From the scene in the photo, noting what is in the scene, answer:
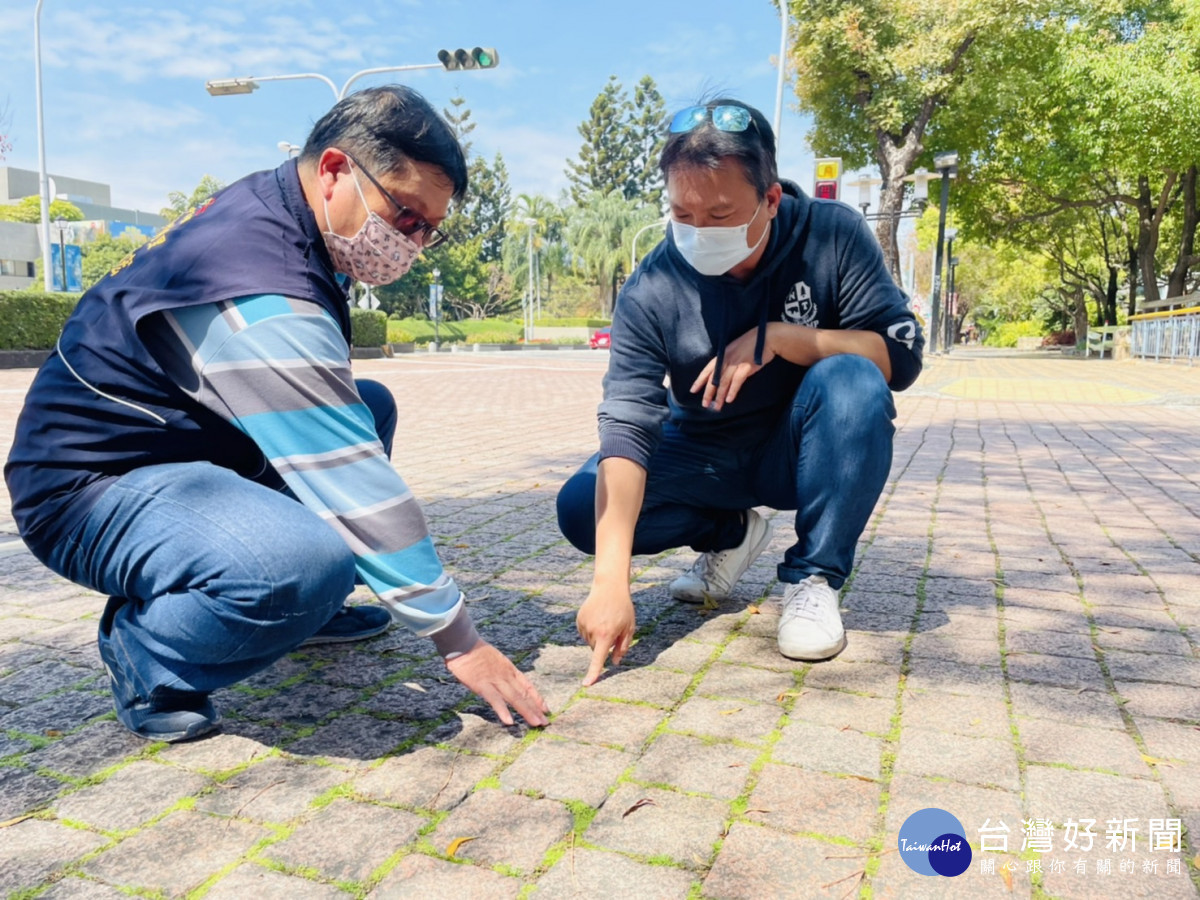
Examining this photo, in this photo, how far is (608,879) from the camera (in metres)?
1.55

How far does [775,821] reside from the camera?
1.73 metres

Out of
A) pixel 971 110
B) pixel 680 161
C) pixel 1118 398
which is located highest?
pixel 971 110

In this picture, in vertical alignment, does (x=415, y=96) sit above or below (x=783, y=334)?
above

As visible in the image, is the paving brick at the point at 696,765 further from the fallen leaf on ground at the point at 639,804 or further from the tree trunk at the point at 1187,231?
the tree trunk at the point at 1187,231

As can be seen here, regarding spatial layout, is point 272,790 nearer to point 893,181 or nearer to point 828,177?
point 828,177

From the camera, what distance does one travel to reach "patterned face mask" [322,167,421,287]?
1.99 metres

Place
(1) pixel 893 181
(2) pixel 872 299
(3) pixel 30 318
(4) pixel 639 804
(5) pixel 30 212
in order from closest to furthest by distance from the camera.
A: (4) pixel 639 804 < (2) pixel 872 299 < (3) pixel 30 318 < (1) pixel 893 181 < (5) pixel 30 212

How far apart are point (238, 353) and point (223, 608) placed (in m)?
0.49

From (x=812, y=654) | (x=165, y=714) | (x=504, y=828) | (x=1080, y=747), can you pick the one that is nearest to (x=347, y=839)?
(x=504, y=828)

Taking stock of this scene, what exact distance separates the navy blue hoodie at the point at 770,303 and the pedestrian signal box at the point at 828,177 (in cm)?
811

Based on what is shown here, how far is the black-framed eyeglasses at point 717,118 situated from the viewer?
7.59 ft

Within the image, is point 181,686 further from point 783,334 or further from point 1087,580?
point 1087,580

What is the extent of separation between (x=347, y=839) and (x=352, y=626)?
43.0 inches

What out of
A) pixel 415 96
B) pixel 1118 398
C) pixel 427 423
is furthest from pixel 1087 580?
pixel 1118 398
